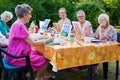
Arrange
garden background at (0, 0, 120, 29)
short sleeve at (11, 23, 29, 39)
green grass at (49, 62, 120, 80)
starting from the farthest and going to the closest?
1. garden background at (0, 0, 120, 29)
2. green grass at (49, 62, 120, 80)
3. short sleeve at (11, 23, 29, 39)

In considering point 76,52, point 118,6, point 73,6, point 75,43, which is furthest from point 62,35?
point 118,6

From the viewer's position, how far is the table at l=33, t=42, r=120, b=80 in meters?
3.58

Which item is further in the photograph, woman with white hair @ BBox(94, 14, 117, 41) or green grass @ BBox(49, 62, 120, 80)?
green grass @ BBox(49, 62, 120, 80)

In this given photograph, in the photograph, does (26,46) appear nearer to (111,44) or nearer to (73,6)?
(111,44)

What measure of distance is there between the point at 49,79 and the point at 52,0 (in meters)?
5.47

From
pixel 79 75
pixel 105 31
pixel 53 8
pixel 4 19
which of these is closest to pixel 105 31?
pixel 105 31

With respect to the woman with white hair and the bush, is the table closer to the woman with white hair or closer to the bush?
the woman with white hair

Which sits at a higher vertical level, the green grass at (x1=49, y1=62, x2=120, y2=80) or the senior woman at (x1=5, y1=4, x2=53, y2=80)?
the senior woman at (x1=5, y1=4, x2=53, y2=80)

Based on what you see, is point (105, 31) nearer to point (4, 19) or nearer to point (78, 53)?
point (78, 53)

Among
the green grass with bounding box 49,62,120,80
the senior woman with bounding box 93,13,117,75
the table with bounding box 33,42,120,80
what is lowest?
the green grass with bounding box 49,62,120,80

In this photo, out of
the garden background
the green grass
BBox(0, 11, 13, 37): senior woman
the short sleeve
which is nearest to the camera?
the short sleeve

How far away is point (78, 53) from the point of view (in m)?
3.74

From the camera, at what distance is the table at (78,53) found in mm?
3582

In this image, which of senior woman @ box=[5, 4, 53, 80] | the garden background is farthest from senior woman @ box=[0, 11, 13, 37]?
the garden background
